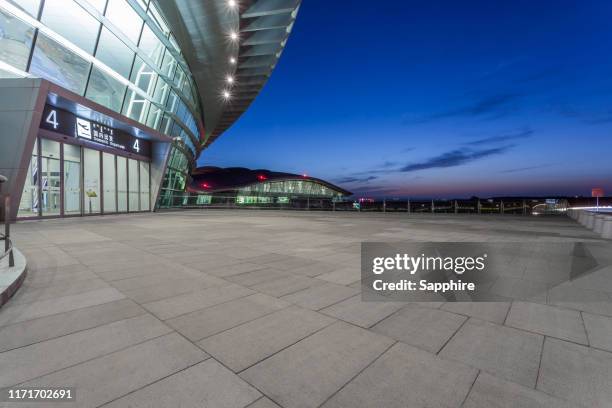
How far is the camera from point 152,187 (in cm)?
2705

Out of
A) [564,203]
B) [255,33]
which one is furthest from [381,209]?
[255,33]

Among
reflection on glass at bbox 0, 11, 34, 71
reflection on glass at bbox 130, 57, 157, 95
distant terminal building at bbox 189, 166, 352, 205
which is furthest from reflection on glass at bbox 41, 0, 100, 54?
distant terminal building at bbox 189, 166, 352, 205

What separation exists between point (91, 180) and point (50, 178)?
321cm

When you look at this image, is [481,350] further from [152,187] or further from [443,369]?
[152,187]

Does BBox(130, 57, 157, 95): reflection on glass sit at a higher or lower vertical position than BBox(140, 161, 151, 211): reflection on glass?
higher

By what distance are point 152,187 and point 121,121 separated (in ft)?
25.5

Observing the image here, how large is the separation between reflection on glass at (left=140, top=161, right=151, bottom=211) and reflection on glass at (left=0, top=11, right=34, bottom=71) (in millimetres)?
11893

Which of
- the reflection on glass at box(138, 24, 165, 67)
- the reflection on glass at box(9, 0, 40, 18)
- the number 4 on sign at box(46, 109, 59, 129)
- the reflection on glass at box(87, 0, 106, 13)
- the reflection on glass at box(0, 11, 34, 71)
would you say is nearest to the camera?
the reflection on glass at box(0, 11, 34, 71)

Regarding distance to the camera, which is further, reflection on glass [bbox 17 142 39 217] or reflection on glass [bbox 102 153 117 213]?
reflection on glass [bbox 102 153 117 213]

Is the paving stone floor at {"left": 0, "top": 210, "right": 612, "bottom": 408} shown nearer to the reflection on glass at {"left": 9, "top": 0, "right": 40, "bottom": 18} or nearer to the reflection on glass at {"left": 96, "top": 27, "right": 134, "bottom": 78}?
the reflection on glass at {"left": 9, "top": 0, "right": 40, "bottom": 18}

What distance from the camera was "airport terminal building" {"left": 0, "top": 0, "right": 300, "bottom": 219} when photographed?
46.7ft

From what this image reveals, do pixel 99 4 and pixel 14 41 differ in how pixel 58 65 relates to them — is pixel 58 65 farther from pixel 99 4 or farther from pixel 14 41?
pixel 99 4

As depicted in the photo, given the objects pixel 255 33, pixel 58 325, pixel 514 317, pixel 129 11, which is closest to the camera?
pixel 58 325

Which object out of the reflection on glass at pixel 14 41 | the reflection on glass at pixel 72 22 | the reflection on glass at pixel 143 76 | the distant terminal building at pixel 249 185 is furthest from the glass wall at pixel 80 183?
the distant terminal building at pixel 249 185
